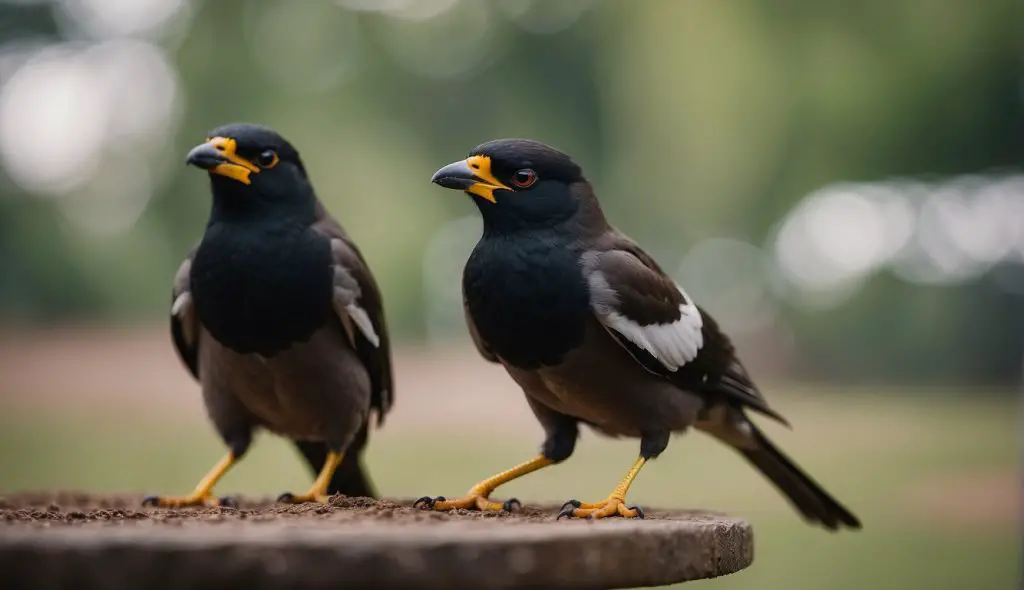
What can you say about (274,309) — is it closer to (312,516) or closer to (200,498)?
(200,498)

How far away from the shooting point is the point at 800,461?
429cm

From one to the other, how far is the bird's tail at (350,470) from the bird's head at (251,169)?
0.64 m

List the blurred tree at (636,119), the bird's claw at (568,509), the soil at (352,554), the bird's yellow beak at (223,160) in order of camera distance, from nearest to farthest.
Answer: the soil at (352,554) < the bird's claw at (568,509) < the bird's yellow beak at (223,160) < the blurred tree at (636,119)

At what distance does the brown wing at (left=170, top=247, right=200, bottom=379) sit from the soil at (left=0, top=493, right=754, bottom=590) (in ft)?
2.80

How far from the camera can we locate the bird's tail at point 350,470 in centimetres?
252

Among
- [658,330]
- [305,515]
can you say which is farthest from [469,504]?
[658,330]

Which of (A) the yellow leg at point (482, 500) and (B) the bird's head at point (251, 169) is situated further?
(B) the bird's head at point (251, 169)

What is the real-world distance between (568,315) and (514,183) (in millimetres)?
299

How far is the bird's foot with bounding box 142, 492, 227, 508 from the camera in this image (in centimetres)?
220

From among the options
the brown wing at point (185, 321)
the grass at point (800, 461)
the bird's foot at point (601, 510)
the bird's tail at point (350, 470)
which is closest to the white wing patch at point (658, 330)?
the bird's foot at point (601, 510)

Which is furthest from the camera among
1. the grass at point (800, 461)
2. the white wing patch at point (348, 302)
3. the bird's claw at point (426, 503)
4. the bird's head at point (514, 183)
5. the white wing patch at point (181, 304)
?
the grass at point (800, 461)

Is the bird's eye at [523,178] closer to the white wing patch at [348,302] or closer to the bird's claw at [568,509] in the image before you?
the white wing patch at [348,302]

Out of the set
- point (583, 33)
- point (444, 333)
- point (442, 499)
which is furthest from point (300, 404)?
point (583, 33)

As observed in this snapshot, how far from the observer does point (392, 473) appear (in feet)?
14.2
